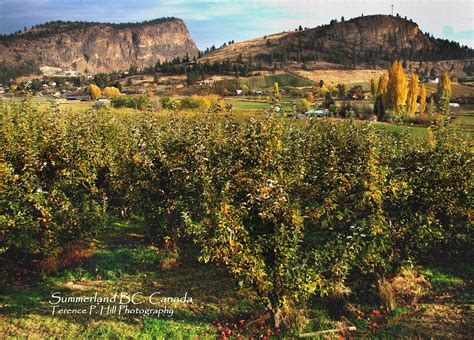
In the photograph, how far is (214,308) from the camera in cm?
1580

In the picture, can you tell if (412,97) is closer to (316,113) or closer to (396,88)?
(396,88)

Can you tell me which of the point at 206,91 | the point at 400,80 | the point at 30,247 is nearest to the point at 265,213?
the point at 30,247

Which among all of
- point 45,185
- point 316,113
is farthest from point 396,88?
point 45,185

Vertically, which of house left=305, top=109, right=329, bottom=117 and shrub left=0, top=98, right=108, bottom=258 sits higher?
house left=305, top=109, right=329, bottom=117

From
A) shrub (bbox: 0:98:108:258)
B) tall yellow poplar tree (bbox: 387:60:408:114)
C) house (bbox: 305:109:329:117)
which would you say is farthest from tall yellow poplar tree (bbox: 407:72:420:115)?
shrub (bbox: 0:98:108:258)

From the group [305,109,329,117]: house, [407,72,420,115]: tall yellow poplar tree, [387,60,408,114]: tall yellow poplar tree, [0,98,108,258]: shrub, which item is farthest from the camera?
[407,72,420,115]: tall yellow poplar tree

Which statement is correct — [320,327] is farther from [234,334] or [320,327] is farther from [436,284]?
[436,284]

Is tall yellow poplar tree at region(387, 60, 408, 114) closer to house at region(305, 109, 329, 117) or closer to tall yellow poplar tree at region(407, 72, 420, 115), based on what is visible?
tall yellow poplar tree at region(407, 72, 420, 115)

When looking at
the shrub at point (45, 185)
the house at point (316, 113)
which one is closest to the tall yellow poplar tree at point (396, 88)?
the house at point (316, 113)

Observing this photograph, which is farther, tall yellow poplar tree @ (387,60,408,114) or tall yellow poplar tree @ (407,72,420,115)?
tall yellow poplar tree @ (407,72,420,115)

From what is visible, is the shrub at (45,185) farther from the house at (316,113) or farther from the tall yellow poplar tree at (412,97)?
the tall yellow poplar tree at (412,97)

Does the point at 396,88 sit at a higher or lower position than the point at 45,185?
higher

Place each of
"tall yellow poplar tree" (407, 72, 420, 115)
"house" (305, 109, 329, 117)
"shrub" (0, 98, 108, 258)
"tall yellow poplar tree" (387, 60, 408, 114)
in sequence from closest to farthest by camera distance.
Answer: "shrub" (0, 98, 108, 258)
"house" (305, 109, 329, 117)
"tall yellow poplar tree" (387, 60, 408, 114)
"tall yellow poplar tree" (407, 72, 420, 115)

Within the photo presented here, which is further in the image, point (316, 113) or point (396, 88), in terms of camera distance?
point (396, 88)
